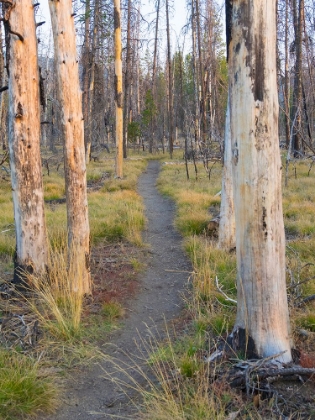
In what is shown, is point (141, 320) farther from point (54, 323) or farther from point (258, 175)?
point (258, 175)

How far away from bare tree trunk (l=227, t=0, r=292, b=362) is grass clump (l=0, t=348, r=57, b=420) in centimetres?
152

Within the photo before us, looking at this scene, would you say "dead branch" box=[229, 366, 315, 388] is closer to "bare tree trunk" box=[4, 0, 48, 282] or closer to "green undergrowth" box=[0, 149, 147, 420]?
"green undergrowth" box=[0, 149, 147, 420]

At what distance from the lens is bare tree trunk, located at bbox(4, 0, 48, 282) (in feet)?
16.9

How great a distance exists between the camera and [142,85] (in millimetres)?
45812

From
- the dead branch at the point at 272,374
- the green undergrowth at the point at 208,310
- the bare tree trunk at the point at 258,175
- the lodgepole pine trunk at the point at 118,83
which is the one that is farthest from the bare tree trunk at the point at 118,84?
the dead branch at the point at 272,374

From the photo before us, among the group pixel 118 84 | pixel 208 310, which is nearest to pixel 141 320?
pixel 208 310

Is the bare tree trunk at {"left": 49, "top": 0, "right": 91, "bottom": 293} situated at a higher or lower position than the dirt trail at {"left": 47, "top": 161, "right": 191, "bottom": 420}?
higher

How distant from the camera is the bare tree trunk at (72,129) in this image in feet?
16.4

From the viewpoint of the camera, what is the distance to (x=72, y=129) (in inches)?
200

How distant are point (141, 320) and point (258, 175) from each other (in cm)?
255

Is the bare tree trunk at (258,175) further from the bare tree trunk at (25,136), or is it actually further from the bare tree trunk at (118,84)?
the bare tree trunk at (118,84)

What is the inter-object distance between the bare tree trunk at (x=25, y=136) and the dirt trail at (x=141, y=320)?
142cm

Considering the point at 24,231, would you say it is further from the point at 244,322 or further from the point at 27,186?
the point at 244,322

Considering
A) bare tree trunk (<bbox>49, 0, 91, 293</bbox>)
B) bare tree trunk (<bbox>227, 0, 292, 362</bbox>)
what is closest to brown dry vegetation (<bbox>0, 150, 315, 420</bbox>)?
bare tree trunk (<bbox>227, 0, 292, 362</bbox>)
